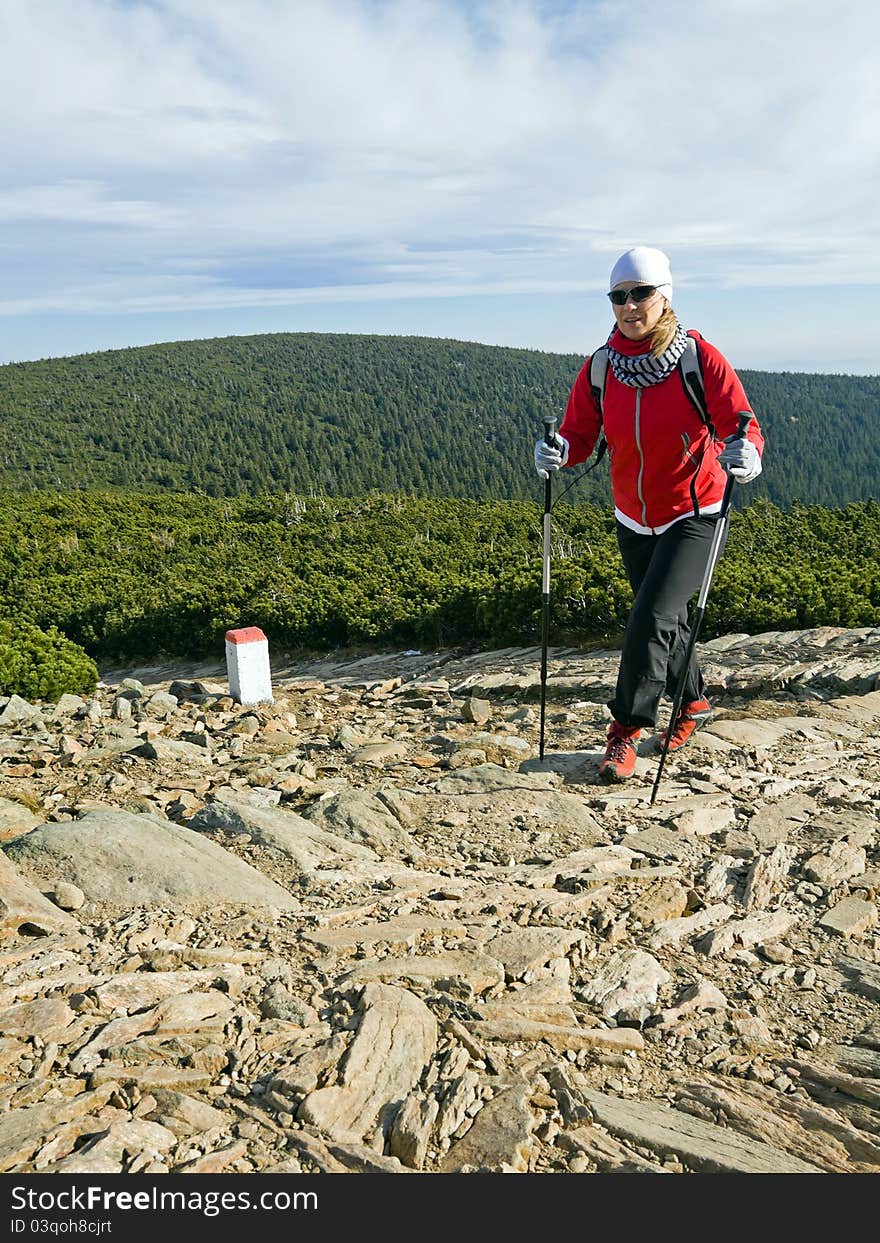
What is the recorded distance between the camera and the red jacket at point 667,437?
16.2 feet

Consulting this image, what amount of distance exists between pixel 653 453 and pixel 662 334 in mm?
629

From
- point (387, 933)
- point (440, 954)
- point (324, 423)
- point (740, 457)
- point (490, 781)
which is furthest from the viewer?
point (324, 423)

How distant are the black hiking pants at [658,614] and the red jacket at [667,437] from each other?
0.15 meters

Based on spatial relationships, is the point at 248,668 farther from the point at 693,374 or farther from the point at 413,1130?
the point at 413,1130

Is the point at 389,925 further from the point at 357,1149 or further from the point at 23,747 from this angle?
the point at 23,747

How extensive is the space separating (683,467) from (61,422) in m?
119

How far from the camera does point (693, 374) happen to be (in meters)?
4.93

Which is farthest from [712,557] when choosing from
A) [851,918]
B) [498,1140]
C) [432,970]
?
[498,1140]

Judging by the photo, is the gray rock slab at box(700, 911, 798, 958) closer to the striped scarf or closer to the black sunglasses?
the striped scarf

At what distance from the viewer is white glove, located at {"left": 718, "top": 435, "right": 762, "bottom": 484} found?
15.7ft

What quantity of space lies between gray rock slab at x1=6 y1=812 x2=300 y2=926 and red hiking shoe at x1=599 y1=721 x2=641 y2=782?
2187mm

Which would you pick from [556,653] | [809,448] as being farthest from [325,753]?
[809,448]

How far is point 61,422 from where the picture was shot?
367ft

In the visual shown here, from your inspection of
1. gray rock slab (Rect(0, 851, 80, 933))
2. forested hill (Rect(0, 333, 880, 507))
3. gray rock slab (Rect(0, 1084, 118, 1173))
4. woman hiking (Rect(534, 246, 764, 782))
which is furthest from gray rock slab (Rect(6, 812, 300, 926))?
forested hill (Rect(0, 333, 880, 507))
